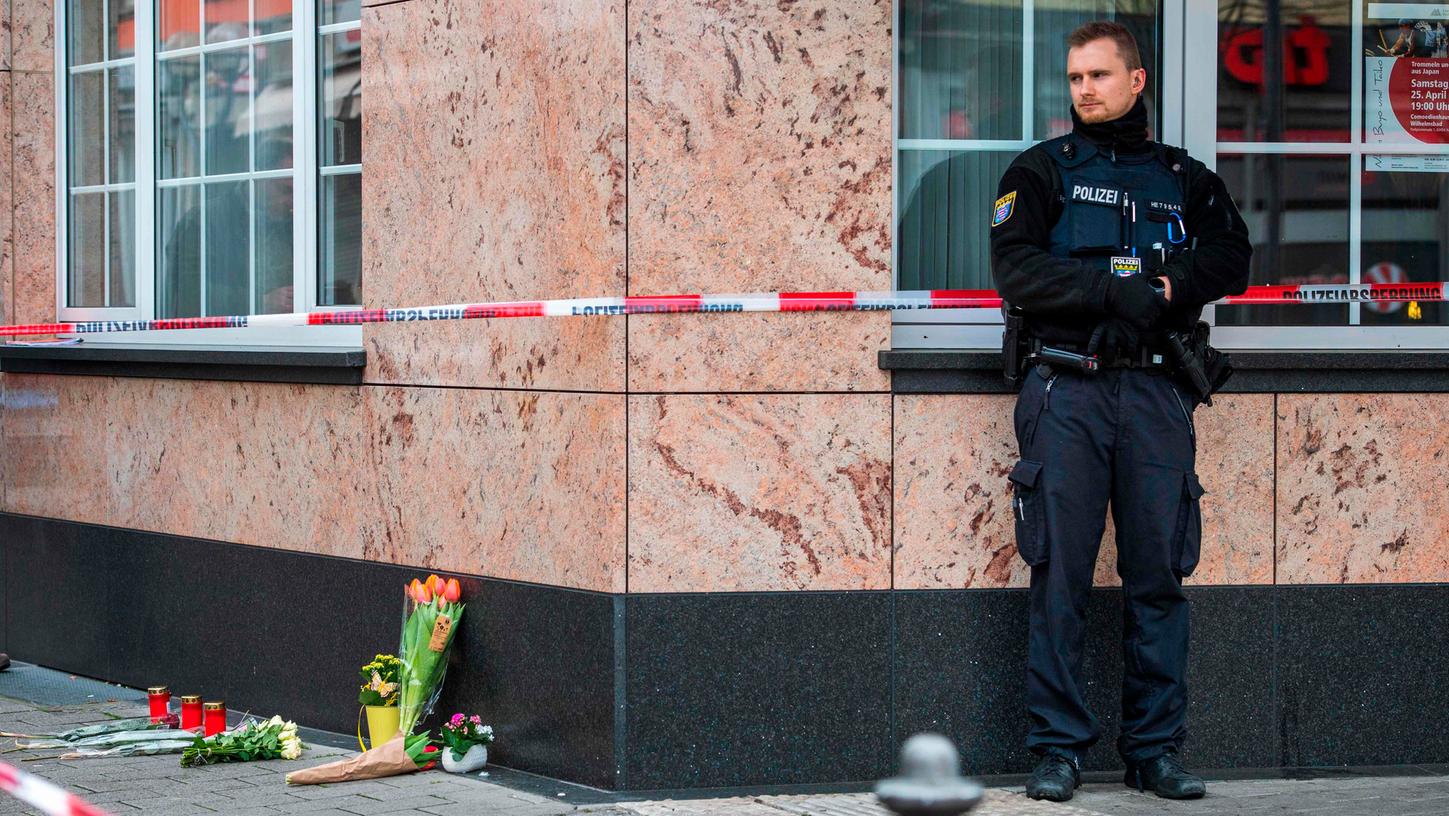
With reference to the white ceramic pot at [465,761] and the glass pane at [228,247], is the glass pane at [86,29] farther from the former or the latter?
the white ceramic pot at [465,761]

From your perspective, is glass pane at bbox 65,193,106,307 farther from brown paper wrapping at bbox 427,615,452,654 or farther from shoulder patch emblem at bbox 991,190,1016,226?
shoulder patch emblem at bbox 991,190,1016,226

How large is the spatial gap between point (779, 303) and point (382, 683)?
1.92 meters

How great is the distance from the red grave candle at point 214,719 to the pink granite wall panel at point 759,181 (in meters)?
2.34

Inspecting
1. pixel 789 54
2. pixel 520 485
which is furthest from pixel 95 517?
pixel 789 54

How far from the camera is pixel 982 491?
5.67 meters

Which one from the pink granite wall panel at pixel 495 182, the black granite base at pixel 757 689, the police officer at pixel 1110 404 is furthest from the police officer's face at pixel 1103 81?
the black granite base at pixel 757 689

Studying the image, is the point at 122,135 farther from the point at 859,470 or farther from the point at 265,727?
the point at 859,470

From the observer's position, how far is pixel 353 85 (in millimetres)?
6879

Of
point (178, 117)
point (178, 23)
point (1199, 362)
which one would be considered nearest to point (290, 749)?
point (178, 117)

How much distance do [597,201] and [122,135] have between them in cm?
381

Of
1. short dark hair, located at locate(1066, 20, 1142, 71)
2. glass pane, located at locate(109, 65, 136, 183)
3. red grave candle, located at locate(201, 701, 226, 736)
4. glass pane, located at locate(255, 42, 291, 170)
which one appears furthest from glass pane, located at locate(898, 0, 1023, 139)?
glass pane, located at locate(109, 65, 136, 183)

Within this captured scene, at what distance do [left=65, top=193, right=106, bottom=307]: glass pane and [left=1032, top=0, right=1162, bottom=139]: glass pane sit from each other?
189 inches

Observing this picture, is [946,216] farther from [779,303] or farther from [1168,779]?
[1168,779]

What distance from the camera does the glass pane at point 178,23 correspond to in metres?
7.92
